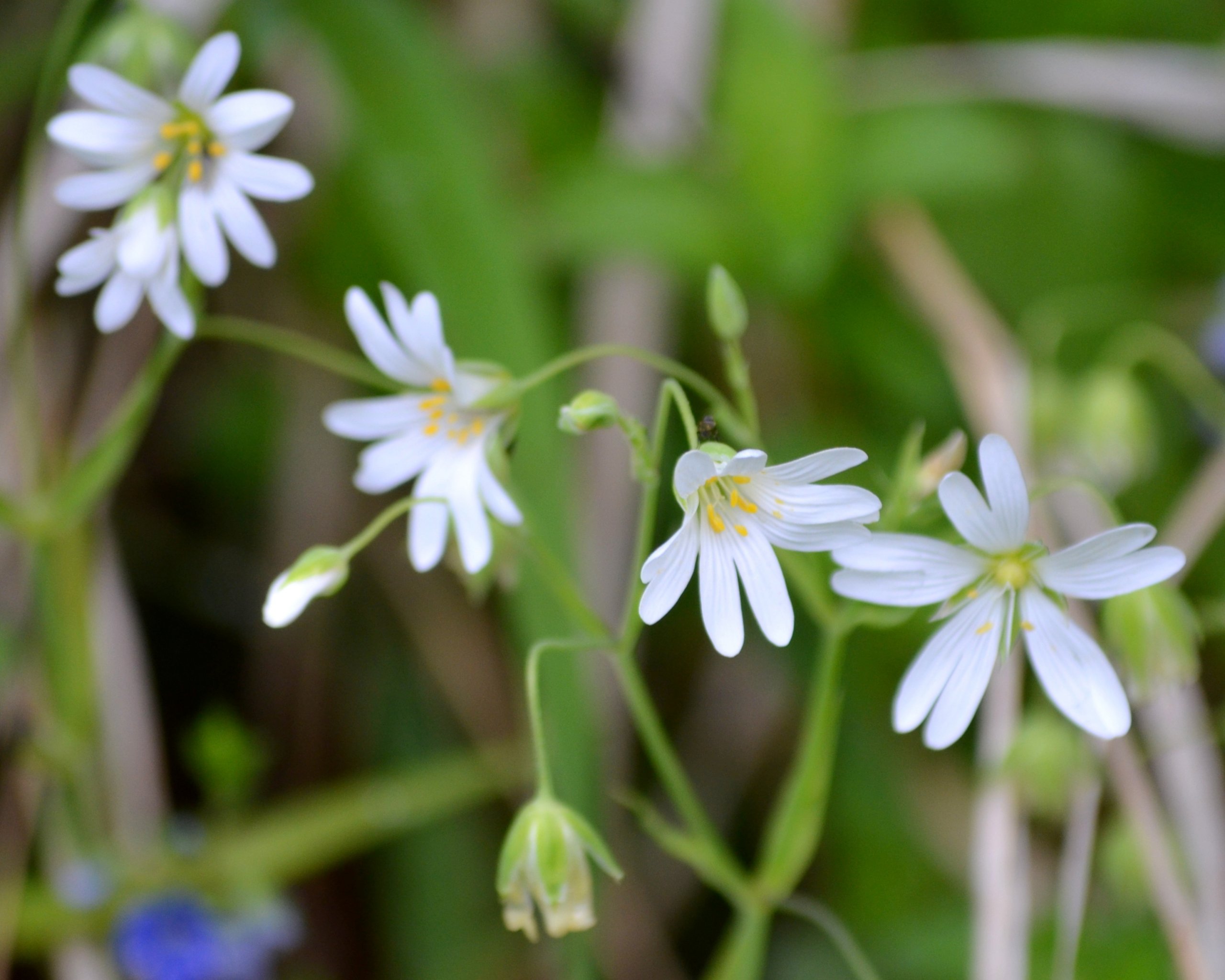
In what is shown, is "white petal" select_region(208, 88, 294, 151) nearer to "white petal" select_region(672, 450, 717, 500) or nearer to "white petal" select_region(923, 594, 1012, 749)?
"white petal" select_region(672, 450, 717, 500)

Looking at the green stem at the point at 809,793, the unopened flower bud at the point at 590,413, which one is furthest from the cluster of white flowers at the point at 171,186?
the green stem at the point at 809,793

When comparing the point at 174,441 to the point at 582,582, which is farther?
the point at 174,441

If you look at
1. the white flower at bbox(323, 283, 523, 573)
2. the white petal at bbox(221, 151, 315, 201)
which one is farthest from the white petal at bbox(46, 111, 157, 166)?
the white flower at bbox(323, 283, 523, 573)

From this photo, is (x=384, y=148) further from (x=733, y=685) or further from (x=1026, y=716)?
(x=1026, y=716)

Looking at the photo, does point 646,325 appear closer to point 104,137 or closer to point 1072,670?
point 104,137

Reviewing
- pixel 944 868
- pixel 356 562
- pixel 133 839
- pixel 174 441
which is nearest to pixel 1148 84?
pixel 944 868

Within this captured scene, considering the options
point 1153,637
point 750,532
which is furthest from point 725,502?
A: point 1153,637
